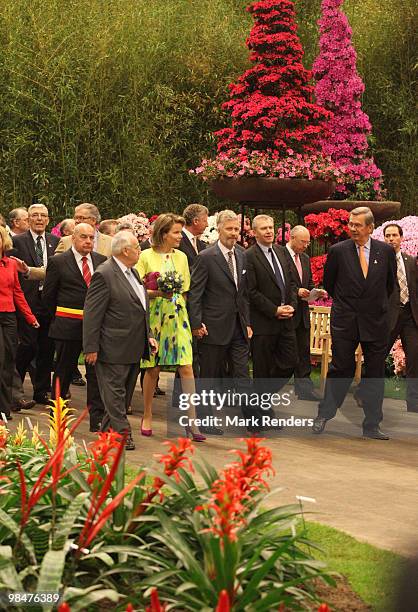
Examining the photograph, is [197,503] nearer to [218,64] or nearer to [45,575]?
[45,575]

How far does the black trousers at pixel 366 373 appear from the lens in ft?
30.7

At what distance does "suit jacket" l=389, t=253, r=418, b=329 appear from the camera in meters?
10.5

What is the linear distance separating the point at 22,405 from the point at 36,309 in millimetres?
1002

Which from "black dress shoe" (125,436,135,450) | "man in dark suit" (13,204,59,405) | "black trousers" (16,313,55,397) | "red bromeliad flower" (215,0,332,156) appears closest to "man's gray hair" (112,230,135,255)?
"black dress shoe" (125,436,135,450)

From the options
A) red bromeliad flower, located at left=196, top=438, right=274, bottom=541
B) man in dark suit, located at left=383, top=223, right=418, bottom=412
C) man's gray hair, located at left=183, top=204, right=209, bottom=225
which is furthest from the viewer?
man in dark suit, located at left=383, top=223, right=418, bottom=412

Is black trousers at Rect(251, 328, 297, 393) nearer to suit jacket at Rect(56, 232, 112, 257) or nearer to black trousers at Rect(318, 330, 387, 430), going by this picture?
black trousers at Rect(318, 330, 387, 430)

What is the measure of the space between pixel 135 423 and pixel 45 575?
223 inches

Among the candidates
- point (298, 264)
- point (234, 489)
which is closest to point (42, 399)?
point (298, 264)

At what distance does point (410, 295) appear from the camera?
10711mm

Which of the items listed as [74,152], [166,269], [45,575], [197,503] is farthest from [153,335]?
[74,152]

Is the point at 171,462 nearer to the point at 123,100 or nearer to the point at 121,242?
the point at 121,242

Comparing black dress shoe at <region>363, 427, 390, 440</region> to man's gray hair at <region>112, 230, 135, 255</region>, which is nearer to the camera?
man's gray hair at <region>112, 230, 135, 255</region>

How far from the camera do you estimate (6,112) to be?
16.3 meters

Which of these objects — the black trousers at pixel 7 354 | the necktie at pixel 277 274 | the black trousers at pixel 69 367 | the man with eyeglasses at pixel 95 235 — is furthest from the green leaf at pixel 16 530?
the man with eyeglasses at pixel 95 235
